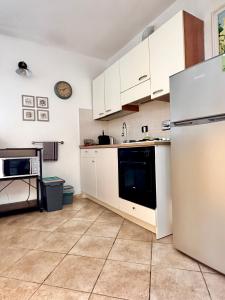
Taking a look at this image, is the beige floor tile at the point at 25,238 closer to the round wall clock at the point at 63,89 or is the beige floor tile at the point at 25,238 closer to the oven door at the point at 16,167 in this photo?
the oven door at the point at 16,167

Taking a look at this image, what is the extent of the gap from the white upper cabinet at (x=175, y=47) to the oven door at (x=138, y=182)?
831 mm

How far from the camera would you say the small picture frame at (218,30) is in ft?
5.82

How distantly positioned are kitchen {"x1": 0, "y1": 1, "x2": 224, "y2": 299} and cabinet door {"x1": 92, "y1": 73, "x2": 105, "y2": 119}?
17mm

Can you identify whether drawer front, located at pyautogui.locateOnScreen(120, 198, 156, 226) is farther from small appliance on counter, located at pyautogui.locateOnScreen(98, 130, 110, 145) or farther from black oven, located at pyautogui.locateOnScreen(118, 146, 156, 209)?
small appliance on counter, located at pyautogui.locateOnScreen(98, 130, 110, 145)

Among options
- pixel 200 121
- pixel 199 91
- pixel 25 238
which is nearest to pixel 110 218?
pixel 25 238

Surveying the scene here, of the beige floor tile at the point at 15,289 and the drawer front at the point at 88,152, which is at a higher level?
the drawer front at the point at 88,152

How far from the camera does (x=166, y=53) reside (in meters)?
1.99

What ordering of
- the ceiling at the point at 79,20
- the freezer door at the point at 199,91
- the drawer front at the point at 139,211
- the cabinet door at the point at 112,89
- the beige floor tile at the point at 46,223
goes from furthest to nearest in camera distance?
the cabinet door at the point at 112,89, the ceiling at the point at 79,20, the beige floor tile at the point at 46,223, the drawer front at the point at 139,211, the freezer door at the point at 199,91

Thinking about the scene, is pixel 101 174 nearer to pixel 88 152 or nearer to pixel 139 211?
pixel 88 152

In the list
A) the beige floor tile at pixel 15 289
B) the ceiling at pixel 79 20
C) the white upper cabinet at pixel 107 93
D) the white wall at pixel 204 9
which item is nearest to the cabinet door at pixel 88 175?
the white upper cabinet at pixel 107 93

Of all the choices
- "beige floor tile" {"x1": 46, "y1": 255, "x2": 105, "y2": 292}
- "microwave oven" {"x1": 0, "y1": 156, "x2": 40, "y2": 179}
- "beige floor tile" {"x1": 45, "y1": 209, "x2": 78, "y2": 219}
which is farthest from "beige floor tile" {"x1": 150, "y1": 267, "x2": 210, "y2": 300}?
"microwave oven" {"x1": 0, "y1": 156, "x2": 40, "y2": 179}

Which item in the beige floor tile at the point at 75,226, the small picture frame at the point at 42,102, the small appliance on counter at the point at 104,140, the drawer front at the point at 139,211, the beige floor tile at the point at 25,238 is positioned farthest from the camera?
the small appliance on counter at the point at 104,140

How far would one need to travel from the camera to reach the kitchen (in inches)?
49.6

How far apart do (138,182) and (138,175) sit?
0.08 m
